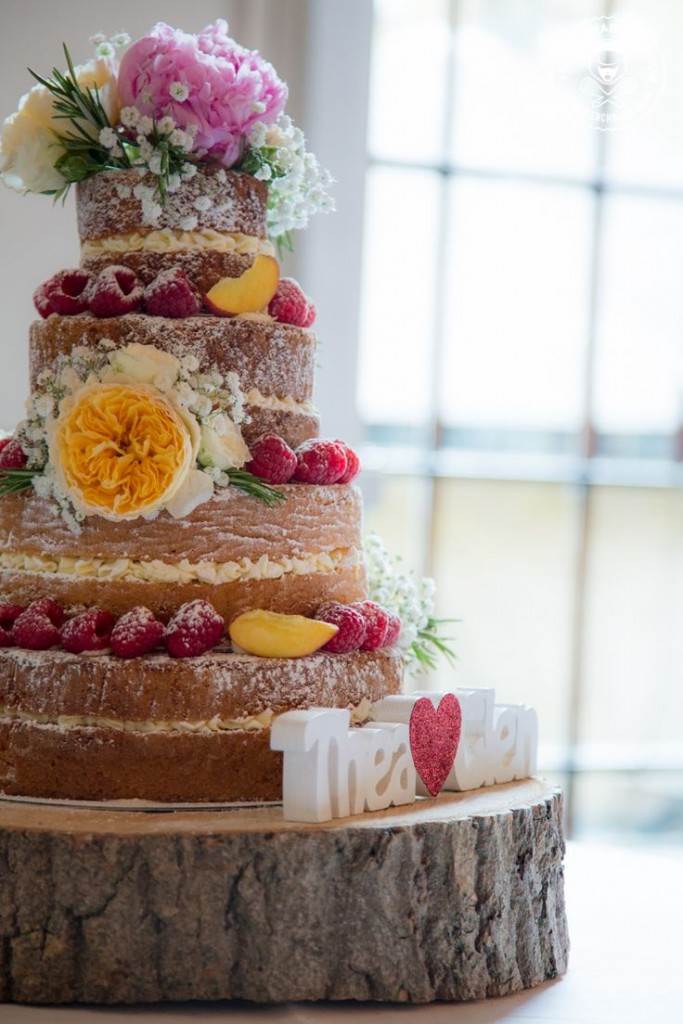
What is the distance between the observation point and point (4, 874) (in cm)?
205

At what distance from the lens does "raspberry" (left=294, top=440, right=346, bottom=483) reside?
239 centimetres

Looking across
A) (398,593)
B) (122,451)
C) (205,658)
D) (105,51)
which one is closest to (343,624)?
(205,658)

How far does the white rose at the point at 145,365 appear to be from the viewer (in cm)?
227

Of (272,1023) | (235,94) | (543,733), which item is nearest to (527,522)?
(543,733)

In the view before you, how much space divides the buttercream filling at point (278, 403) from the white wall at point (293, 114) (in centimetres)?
133

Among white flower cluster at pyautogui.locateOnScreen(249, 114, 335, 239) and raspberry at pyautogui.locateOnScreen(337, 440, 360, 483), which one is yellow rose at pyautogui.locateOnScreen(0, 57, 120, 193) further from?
raspberry at pyautogui.locateOnScreen(337, 440, 360, 483)

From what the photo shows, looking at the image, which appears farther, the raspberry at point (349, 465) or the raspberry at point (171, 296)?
the raspberry at point (349, 465)

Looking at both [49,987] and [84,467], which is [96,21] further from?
[49,987]

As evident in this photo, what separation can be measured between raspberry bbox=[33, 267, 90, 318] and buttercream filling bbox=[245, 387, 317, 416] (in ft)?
1.05

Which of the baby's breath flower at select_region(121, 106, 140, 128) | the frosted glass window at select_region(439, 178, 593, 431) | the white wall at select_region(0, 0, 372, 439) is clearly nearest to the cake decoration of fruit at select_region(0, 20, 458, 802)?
the baby's breath flower at select_region(121, 106, 140, 128)

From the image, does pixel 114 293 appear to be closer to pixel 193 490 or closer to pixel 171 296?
pixel 171 296

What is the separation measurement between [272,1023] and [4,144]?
1495mm

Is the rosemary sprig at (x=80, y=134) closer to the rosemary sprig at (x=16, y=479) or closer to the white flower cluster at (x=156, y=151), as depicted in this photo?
the white flower cluster at (x=156, y=151)

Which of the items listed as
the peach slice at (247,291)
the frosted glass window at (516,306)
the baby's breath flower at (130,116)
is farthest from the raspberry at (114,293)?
the frosted glass window at (516,306)
